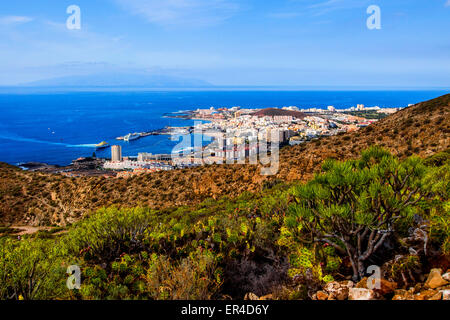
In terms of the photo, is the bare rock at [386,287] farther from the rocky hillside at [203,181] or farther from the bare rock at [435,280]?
the rocky hillside at [203,181]

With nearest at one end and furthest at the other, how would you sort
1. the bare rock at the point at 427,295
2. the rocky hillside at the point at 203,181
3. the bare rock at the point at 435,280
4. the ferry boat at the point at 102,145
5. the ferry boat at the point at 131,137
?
the bare rock at the point at 427,295, the bare rock at the point at 435,280, the rocky hillside at the point at 203,181, the ferry boat at the point at 102,145, the ferry boat at the point at 131,137

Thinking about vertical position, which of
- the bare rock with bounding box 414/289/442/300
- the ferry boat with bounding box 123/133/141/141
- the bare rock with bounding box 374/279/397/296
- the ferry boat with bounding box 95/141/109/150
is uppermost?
the bare rock with bounding box 414/289/442/300

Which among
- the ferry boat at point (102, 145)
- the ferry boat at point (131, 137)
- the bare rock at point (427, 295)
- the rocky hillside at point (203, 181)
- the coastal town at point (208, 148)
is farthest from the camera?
the ferry boat at point (131, 137)

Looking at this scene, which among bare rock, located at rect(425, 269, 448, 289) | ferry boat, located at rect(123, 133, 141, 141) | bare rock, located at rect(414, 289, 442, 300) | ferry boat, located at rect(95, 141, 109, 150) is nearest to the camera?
bare rock, located at rect(414, 289, 442, 300)

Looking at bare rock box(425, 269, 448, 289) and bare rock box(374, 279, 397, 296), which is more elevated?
bare rock box(425, 269, 448, 289)

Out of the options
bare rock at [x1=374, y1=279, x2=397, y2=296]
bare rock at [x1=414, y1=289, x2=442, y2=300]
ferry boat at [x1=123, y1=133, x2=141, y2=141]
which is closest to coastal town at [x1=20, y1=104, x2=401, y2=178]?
ferry boat at [x1=123, y1=133, x2=141, y2=141]

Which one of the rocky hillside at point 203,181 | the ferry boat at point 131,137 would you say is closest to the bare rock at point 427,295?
the rocky hillside at point 203,181

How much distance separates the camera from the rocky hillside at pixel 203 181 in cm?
1476

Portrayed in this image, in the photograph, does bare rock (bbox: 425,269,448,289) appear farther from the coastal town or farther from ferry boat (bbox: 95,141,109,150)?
ferry boat (bbox: 95,141,109,150)

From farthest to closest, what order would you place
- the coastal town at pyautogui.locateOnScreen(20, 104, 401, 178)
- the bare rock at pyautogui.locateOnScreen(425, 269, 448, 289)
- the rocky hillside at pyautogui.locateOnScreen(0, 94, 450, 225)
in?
the coastal town at pyautogui.locateOnScreen(20, 104, 401, 178) < the rocky hillside at pyautogui.locateOnScreen(0, 94, 450, 225) < the bare rock at pyautogui.locateOnScreen(425, 269, 448, 289)

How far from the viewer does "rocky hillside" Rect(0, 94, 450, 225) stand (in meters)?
14.8

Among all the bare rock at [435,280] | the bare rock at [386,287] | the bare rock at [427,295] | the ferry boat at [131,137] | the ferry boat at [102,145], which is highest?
the bare rock at [435,280]

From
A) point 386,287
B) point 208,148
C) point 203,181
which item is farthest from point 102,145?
point 386,287
